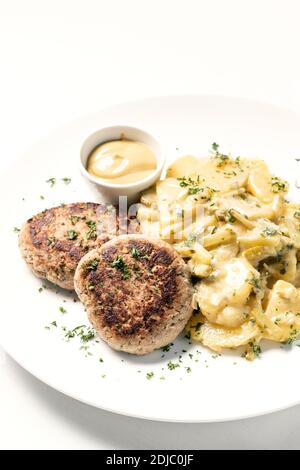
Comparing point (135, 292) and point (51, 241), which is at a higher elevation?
point (51, 241)

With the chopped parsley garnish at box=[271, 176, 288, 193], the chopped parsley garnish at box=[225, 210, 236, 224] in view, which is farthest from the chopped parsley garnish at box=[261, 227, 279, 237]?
the chopped parsley garnish at box=[271, 176, 288, 193]

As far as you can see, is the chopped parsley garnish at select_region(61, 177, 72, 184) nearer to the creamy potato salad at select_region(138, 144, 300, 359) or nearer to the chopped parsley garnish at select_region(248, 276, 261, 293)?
the creamy potato salad at select_region(138, 144, 300, 359)

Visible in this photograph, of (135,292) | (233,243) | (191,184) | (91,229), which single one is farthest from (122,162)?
(135,292)

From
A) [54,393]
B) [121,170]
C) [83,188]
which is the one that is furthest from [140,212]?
[54,393]

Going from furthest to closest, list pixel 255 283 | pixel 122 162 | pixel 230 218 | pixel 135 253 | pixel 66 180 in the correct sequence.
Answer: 1. pixel 66 180
2. pixel 122 162
3. pixel 230 218
4. pixel 135 253
5. pixel 255 283

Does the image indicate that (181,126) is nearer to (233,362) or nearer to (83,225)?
(83,225)

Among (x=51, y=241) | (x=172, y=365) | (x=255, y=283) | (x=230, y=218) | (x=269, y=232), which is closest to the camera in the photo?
(x=172, y=365)

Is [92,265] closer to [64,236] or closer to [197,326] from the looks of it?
[64,236]
